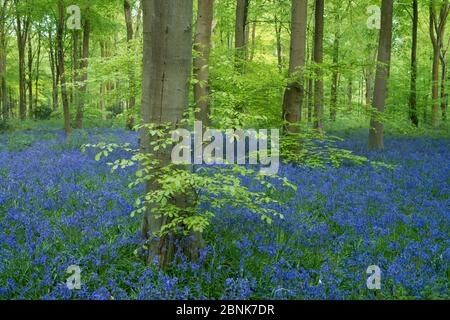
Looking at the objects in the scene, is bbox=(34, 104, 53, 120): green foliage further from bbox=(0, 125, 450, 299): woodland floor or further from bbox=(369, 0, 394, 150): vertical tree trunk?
bbox=(369, 0, 394, 150): vertical tree trunk

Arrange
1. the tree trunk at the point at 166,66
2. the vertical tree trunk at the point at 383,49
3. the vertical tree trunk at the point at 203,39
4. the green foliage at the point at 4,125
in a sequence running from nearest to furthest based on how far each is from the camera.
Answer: the tree trunk at the point at 166,66 → the vertical tree trunk at the point at 203,39 → the vertical tree trunk at the point at 383,49 → the green foliage at the point at 4,125

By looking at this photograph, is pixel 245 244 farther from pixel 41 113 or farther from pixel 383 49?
pixel 41 113

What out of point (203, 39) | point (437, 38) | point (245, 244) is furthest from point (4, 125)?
point (437, 38)

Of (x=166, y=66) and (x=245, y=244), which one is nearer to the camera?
(x=166, y=66)

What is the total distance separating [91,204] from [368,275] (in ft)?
14.7

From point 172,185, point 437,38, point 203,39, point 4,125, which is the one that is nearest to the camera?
point 172,185

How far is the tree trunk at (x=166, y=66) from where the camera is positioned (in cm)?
391

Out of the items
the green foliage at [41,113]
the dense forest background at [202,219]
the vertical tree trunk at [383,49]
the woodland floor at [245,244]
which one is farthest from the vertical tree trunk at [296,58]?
the green foliage at [41,113]

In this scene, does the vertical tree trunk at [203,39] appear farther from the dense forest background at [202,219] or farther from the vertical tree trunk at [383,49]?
the vertical tree trunk at [383,49]

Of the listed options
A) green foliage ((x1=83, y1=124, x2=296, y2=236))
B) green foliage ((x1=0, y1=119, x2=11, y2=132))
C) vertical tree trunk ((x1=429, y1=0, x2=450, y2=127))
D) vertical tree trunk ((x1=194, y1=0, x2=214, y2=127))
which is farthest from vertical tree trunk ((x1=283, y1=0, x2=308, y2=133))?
green foliage ((x1=0, y1=119, x2=11, y2=132))

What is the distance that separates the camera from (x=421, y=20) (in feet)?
89.6

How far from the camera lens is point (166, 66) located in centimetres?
394
